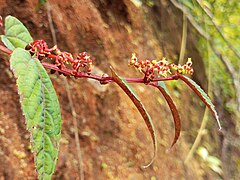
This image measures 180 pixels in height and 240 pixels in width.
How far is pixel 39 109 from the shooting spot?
20.2 inches

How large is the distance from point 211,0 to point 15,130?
1323mm

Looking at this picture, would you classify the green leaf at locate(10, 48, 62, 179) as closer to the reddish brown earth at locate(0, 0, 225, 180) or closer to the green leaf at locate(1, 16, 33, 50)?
the green leaf at locate(1, 16, 33, 50)

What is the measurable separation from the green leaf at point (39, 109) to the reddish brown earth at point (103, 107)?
0.59m

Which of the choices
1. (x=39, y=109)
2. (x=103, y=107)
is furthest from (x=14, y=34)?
(x=103, y=107)

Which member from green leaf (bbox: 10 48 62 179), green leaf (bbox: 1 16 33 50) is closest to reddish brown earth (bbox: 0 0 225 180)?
green leaf (bbox: 1 16 33 50)

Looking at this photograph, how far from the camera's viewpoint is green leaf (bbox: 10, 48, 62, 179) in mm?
492

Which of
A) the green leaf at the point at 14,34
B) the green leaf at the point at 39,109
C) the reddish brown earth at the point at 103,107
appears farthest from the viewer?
the reddish brown earth at the point at 103,107

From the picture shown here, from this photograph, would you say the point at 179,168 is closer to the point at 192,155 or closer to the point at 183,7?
the point at 192,155

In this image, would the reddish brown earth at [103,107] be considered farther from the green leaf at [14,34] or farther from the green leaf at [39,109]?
the green leaf at [39,109]

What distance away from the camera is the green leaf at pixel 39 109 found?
49 centimetres

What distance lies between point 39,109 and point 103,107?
3.47 ft

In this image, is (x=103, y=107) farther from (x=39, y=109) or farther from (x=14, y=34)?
(x=39, y=109)

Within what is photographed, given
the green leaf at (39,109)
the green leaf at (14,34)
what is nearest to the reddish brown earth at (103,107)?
the green leaf at (14,34)

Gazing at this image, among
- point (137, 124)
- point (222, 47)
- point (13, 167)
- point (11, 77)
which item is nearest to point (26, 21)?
point (11, 77)
